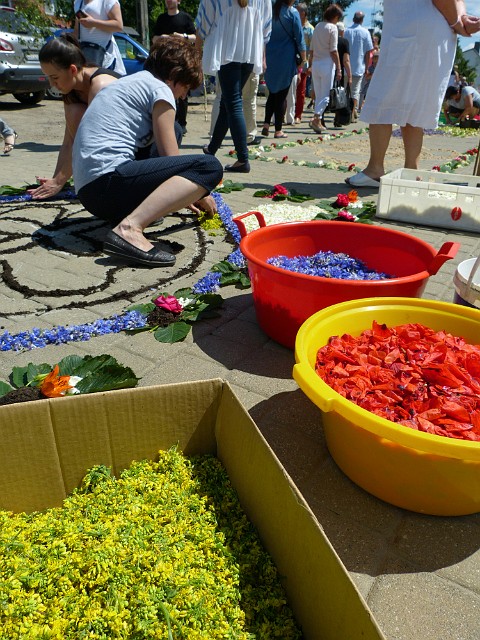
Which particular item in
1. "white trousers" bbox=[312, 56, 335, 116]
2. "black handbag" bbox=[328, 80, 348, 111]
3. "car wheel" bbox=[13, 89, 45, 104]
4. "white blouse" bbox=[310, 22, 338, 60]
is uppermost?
"white blouse" bbox=[310, 22, 338, 60]

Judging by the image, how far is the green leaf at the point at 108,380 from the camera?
71.2 inches

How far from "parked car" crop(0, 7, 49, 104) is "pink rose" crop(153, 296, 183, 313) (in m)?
8.77

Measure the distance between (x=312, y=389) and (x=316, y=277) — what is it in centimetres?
70

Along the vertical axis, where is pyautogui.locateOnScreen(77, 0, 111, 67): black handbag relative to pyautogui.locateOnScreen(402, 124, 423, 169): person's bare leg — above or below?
above

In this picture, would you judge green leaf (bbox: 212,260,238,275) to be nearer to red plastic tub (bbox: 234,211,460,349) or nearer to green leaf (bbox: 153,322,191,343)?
red plastic tub (bbox: 234,211,460,349)

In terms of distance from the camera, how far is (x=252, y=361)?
2143mm

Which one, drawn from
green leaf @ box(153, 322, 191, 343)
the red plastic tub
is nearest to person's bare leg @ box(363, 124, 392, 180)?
the red plastic tub

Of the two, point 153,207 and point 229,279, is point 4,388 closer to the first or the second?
point 229,279

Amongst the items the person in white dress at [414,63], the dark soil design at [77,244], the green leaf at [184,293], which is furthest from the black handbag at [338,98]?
the green leaf at [184,293]

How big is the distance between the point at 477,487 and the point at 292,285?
972 mm

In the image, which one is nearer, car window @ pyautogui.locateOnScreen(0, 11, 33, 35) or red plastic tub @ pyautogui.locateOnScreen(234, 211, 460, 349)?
red plastic tub @ pyautogui.locateOnScreen(234, 211, 460, 349)

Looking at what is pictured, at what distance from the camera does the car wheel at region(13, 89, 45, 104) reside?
440 inches

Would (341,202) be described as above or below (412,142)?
below

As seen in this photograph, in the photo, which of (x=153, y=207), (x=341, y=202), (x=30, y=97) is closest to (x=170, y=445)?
(x=153, y=207)
